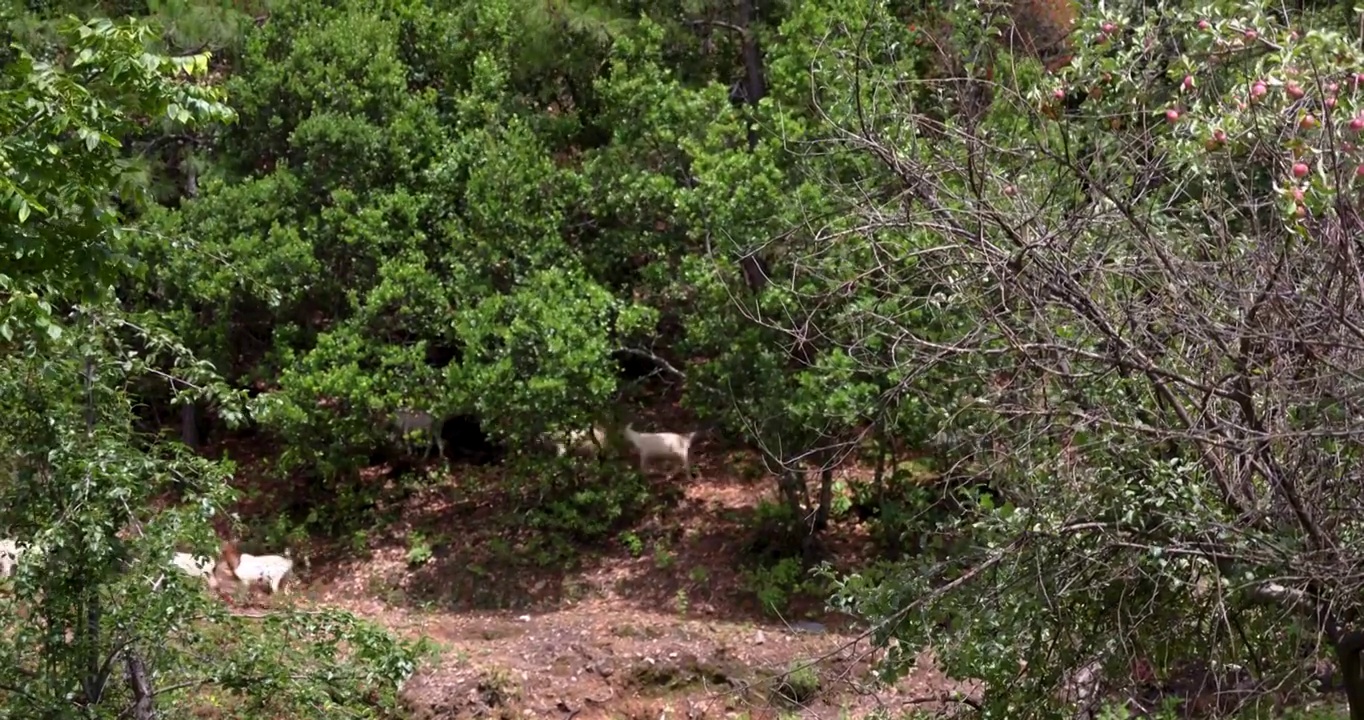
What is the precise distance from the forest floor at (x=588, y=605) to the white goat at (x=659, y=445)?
0.32 meters

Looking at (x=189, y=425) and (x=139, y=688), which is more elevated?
(x=139, y=688)

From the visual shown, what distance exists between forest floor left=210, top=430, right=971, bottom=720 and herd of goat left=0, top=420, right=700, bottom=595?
0.26m

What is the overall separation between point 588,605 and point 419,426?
2.61 m

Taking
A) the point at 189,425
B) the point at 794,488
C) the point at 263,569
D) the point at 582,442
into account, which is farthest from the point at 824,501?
the point at 189,425

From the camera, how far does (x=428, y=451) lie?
1344cm

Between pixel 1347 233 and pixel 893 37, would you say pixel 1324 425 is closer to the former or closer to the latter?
pixel 1347 233

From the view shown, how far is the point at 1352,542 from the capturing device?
162 inches

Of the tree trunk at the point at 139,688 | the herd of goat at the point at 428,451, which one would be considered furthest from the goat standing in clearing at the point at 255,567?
the tree trunk at the point at 139,688

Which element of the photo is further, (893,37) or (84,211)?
(893,37)

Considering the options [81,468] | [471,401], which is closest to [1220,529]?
[81,468]

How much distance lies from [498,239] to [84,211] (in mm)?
7539

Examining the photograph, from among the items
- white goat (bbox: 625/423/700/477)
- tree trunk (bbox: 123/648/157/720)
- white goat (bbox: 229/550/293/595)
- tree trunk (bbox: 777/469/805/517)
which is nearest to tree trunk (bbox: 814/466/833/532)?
tree trunk (bbox: 777/469/805/517)

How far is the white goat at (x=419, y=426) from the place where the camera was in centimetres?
1248

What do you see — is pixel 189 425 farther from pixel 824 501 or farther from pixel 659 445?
pixel 824 501
